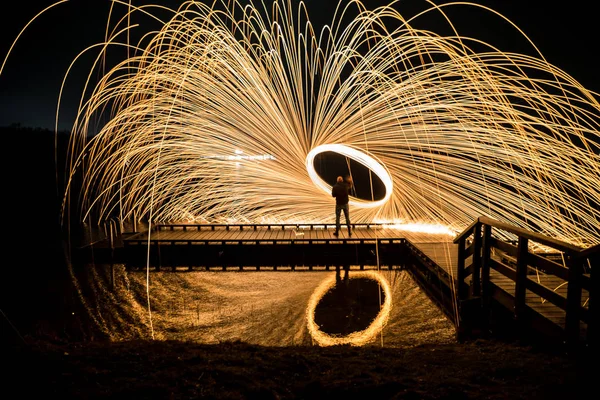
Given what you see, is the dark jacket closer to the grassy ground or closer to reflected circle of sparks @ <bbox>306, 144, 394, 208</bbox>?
reflected circle of sparks @ <bbox>306, 144, 394, 208</bbox>

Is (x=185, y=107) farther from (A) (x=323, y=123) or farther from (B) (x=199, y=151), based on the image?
(A) (x=323, y=123)

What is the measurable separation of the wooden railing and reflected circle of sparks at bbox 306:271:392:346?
150 cm

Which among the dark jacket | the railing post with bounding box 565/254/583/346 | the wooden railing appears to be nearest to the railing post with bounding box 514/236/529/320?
the wooden railing

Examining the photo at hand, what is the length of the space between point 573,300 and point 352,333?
135 inches

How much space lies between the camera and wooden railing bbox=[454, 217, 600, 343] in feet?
12.5

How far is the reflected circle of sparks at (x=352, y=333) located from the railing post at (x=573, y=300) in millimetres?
2819

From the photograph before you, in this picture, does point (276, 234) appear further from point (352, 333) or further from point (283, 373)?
point (283, 373)

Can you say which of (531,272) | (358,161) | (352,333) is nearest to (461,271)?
(531,272)

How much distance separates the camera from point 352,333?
21.5 ft

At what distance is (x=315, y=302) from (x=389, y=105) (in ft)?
22.2

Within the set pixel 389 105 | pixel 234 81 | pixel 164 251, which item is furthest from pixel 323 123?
pixel 164 251

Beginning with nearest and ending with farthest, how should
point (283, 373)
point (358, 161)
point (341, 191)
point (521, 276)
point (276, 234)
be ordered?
point (283, 373) < point (521, 276) < point (341, 191) < point (358, 161) < point (276, 234)

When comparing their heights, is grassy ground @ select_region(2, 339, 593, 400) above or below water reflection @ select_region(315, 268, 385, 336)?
above

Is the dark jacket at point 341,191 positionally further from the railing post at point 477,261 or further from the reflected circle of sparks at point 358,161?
the railing post at point 477,261
